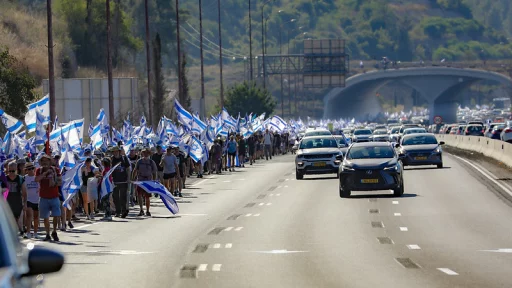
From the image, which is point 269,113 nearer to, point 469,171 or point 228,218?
point 469,171

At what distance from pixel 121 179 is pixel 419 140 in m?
21.6

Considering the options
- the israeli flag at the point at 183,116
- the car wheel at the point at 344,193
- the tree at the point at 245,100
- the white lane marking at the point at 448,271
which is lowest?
the white lane marking at the point at 448,271

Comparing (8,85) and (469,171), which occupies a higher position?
(8,85)

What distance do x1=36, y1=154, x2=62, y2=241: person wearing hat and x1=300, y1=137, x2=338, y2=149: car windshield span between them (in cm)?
2255

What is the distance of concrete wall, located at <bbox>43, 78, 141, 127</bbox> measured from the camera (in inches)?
2566

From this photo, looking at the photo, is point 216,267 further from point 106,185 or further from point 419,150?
point 419,150

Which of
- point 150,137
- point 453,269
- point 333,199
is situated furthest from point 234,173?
point 453,269

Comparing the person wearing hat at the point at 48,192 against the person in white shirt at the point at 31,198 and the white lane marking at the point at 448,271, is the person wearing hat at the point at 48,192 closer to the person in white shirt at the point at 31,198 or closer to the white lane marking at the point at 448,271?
the person in white shirt at the point at 31,198

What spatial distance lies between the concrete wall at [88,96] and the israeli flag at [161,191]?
116ft

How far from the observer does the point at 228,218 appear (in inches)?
1107

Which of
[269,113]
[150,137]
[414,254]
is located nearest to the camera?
[414,254]

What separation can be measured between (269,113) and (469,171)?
6621cm

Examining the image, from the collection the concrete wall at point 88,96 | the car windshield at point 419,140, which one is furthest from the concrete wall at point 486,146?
the concrete wall at point 88,96

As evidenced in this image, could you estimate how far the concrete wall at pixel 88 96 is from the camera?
65188mm
